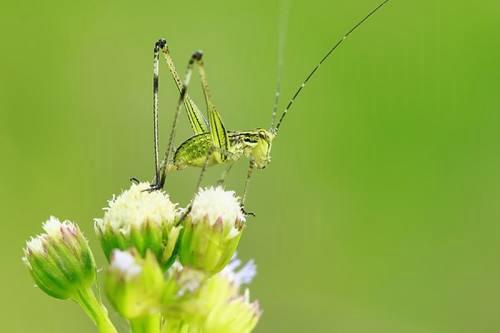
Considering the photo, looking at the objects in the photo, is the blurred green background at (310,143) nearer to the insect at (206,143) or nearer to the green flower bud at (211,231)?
the insect at (206,143)

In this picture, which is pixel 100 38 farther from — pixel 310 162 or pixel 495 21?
pixel 495 21

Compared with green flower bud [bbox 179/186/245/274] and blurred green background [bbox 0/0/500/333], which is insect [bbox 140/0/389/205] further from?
blurred green background [bbox 0/0/500/333]

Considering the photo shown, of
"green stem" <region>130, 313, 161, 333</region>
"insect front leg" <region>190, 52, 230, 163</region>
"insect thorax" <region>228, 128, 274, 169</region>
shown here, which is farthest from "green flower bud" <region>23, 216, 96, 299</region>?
"insect thorax" <region>228, 128, 274, 169</region>

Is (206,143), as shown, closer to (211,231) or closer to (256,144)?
(256,144)

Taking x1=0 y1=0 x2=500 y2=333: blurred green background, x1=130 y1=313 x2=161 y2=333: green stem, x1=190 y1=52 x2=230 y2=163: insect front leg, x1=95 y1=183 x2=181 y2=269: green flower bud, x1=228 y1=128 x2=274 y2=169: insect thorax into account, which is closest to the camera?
x1=130 y1=313 x2=161 y2=333: green stem

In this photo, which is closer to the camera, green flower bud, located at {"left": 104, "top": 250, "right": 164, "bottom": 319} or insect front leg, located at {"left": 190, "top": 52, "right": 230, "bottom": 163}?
green flower bud, located at {"left": 104, "top": 250, "right": 164, "bottom": 319}

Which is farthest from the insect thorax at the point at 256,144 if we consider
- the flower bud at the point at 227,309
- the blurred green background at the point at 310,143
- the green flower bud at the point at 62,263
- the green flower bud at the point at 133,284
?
the blurred green background at the point at 310,143
